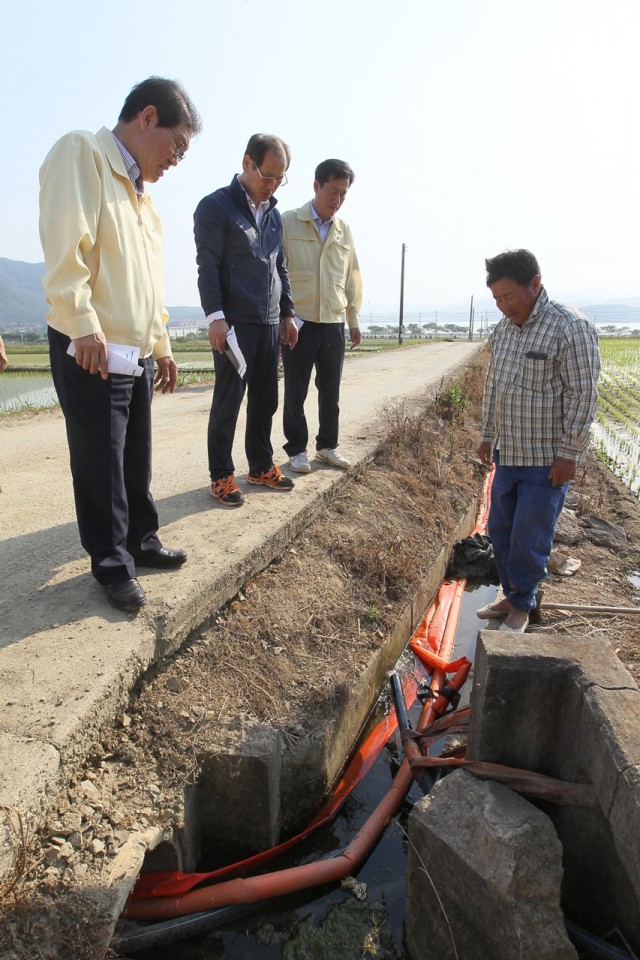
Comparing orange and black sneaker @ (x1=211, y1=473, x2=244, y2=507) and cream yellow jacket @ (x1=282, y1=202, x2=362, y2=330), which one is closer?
orange and black sneaker @ (x1=211, y1=473, x2=244, y2=507)

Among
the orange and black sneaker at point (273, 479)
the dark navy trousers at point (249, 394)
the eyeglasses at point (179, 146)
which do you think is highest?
the eyeglasses at point (179, 146)

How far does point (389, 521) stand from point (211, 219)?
2.46 metres

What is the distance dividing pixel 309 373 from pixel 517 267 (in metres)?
1.84

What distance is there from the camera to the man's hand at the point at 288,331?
4.12 meters

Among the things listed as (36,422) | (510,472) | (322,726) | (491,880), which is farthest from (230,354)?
(36,422)

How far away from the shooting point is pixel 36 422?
7.52m

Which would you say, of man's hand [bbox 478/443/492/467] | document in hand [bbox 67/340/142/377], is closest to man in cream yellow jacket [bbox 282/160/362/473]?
man's hand [bbox 478/443/492/467]

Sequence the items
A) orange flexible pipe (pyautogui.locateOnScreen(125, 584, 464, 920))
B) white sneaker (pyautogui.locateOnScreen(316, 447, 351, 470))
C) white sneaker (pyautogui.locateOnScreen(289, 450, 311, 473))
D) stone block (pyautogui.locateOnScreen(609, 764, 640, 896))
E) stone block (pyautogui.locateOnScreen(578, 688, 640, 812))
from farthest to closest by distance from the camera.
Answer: white sneaker (pyautogui.locateOnScreen(316, 447, 351, 470)), white sneaker (pyautogui.locateOnScreen(289, 450, 311, 473)), orange flexible pipe (pyautogui.locateOnScreen(125, 584, 464, 920)), stone block (pyautogui.locateOnScreen(578, 688, 640, 812)), stone block (pyautogui.locateOnScreen(609, 764, 640, 896))

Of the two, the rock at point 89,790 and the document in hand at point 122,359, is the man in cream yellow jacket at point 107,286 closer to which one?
the document in hand at point 122,359

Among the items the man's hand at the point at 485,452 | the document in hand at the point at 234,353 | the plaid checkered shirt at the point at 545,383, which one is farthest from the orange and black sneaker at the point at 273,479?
the plaid checkered shirt at the point at 545,383

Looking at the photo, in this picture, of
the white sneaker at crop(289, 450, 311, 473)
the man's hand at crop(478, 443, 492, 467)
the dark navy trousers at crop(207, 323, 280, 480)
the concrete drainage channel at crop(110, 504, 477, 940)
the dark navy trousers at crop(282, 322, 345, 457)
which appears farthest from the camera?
the white sneaker at crop(289, 450, 311, 473)

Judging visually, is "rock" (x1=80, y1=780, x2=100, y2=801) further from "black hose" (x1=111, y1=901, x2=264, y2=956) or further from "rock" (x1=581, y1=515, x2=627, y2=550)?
"rock" (x1=581, y1=515, x2=627, y2=550)

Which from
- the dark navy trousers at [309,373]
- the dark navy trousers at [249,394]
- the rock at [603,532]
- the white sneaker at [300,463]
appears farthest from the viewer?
the rock at [603,532]

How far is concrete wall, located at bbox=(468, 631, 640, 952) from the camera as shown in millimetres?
2027
